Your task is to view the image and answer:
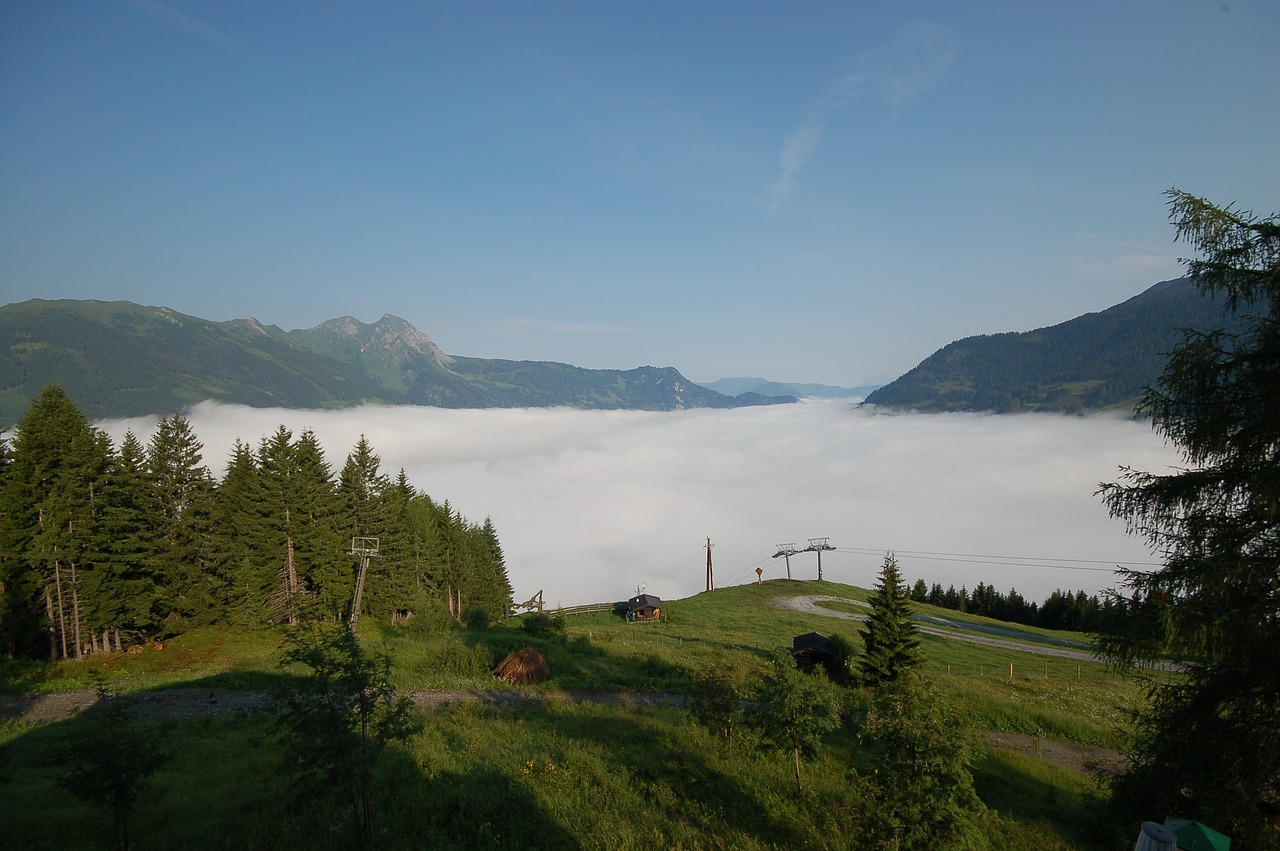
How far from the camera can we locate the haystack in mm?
30438

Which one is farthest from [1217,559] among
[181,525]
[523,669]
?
A: [181,525]

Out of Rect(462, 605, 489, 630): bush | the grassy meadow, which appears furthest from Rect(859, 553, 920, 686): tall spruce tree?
Rect(462, 605, 489, 630): bush

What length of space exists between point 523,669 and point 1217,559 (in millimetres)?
29117

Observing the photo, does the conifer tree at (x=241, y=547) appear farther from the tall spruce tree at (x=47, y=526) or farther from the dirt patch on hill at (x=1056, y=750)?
the dirt patch on hill at (x=1056, y=750)

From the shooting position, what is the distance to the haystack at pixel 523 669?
30.4 metres

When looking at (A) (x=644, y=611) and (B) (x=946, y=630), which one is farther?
(A) (x=644, y=611)

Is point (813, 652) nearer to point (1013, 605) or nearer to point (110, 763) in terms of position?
point (110, 763)

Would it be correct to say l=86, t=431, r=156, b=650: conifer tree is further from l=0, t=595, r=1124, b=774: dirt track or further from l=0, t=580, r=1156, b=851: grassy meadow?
l=0, t=595, r=1124, b=774: dirt track

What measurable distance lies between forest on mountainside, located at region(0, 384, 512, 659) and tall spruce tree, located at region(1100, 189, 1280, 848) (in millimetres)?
24820

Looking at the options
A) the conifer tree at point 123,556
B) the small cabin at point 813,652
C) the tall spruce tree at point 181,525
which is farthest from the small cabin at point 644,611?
the conifer tree at point 123,556

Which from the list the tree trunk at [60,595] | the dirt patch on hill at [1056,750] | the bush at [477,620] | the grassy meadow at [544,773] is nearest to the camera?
the grassy meadow at [544,773]

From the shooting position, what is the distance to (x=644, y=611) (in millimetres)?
60469

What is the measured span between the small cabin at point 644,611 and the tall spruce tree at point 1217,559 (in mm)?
52906

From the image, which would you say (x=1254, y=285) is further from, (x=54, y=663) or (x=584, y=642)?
(x=54, y=663)
